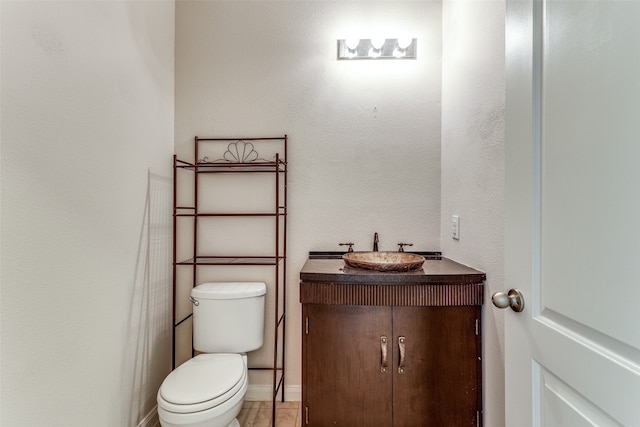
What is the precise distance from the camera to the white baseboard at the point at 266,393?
2.00 m

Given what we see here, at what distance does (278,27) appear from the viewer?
2031 millimetres

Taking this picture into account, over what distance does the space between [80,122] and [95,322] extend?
0.84m

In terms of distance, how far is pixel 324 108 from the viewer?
2016 mm

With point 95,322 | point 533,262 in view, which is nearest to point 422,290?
point 533,262

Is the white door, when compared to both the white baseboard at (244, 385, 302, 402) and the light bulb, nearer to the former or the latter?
the light bulb

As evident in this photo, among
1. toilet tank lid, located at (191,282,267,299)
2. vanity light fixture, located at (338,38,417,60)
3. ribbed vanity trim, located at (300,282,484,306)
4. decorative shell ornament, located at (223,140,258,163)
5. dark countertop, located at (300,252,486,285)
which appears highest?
vanity light fixture, located at (338,38,417,60)

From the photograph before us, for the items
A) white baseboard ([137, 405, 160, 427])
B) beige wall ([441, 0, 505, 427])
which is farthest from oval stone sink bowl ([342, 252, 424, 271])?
white baseboard ([137, 405, 160, 427])

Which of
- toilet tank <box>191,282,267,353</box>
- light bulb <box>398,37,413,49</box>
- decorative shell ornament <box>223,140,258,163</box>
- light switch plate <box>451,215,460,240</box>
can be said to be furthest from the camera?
decorative shell ornament <box>223,140,258,163</box>

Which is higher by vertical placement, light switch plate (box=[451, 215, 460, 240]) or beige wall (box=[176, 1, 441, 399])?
beige wall (box=[176, 1, 441, 399])

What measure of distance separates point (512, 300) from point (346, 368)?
2.84 ft

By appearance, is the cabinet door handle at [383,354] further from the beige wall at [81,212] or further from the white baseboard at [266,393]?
the beige wall at [81,212]

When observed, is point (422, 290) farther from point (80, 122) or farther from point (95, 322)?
point (80, 122)

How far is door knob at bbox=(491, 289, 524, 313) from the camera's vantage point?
2.71ft

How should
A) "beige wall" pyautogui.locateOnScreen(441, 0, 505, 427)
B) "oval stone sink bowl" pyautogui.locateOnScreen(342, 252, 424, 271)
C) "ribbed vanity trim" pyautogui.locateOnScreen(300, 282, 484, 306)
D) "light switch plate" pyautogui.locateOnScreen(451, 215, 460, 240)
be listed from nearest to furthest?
"beige wall" pyautogui.locateOnScreen(441, 0, 505, 427), "ribbed vanity trim" pyautogui.locateOnScreen(300, 282, 484, 306), "oval stone sink bowl" pyautogui.locateOnScreen(342, 252, 424, 271), "light switch plate" pyautogui.locateOnScreen(451, 215, 460, 240)
